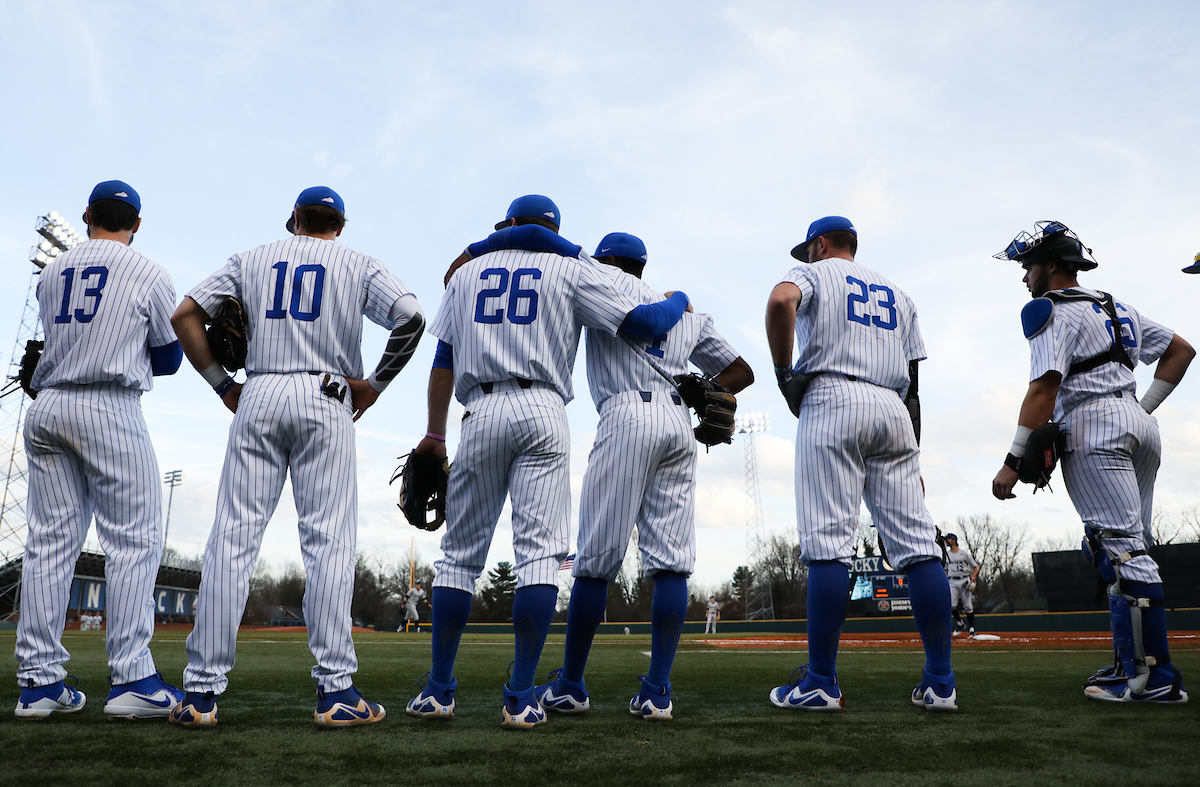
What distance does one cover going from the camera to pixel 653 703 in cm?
325

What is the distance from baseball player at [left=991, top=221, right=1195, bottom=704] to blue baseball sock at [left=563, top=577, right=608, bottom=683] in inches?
85.5

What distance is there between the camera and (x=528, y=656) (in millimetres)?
3074

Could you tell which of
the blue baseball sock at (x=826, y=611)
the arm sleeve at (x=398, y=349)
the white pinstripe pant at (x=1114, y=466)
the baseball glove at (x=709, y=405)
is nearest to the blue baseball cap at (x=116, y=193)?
the arm sleeve at (x=398, y=349)

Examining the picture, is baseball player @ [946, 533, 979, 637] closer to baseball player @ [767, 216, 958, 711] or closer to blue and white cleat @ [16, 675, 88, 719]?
baseball player @ [767, 216, 958, 711]

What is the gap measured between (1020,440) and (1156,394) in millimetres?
1068

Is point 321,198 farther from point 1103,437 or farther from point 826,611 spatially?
point 1103,437

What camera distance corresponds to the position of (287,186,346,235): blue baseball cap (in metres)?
3.54

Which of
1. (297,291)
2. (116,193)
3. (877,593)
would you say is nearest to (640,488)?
(297,291)

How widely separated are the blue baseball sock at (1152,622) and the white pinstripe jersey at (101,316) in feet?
15.4

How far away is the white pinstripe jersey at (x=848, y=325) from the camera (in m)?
3.76

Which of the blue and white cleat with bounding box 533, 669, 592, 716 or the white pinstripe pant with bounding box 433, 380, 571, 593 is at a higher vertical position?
the white pinstripe pant with bounding box 433, 380, 571, 593

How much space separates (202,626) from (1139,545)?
421 cm

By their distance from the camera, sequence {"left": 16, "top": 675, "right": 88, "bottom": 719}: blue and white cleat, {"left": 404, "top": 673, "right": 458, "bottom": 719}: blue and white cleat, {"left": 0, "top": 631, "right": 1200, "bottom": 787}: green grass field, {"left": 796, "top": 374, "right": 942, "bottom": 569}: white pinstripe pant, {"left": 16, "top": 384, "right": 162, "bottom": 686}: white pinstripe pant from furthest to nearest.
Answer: {"left": 796, "top": 374, "right": 942, "bottom": 569}: white pinstripe pant, {"left": 16, "top": 384, "right": 162, "bottom": 686}: white pinstripe pant, {"left": 404, "top": 673, "right": 458, "bottom": 719}: blue and white cleat, {"left": 16, "top": 675, "right": 88, "bottom": 719}: blue and white cleat, {"left": 0, "top": 631, "right": 1200, "bottom": 787}: green grass field

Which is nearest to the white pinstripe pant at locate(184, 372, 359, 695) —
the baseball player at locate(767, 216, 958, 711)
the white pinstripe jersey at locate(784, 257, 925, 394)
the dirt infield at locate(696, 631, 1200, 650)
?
the baseball player at locate(767, 216, 958, 711)
